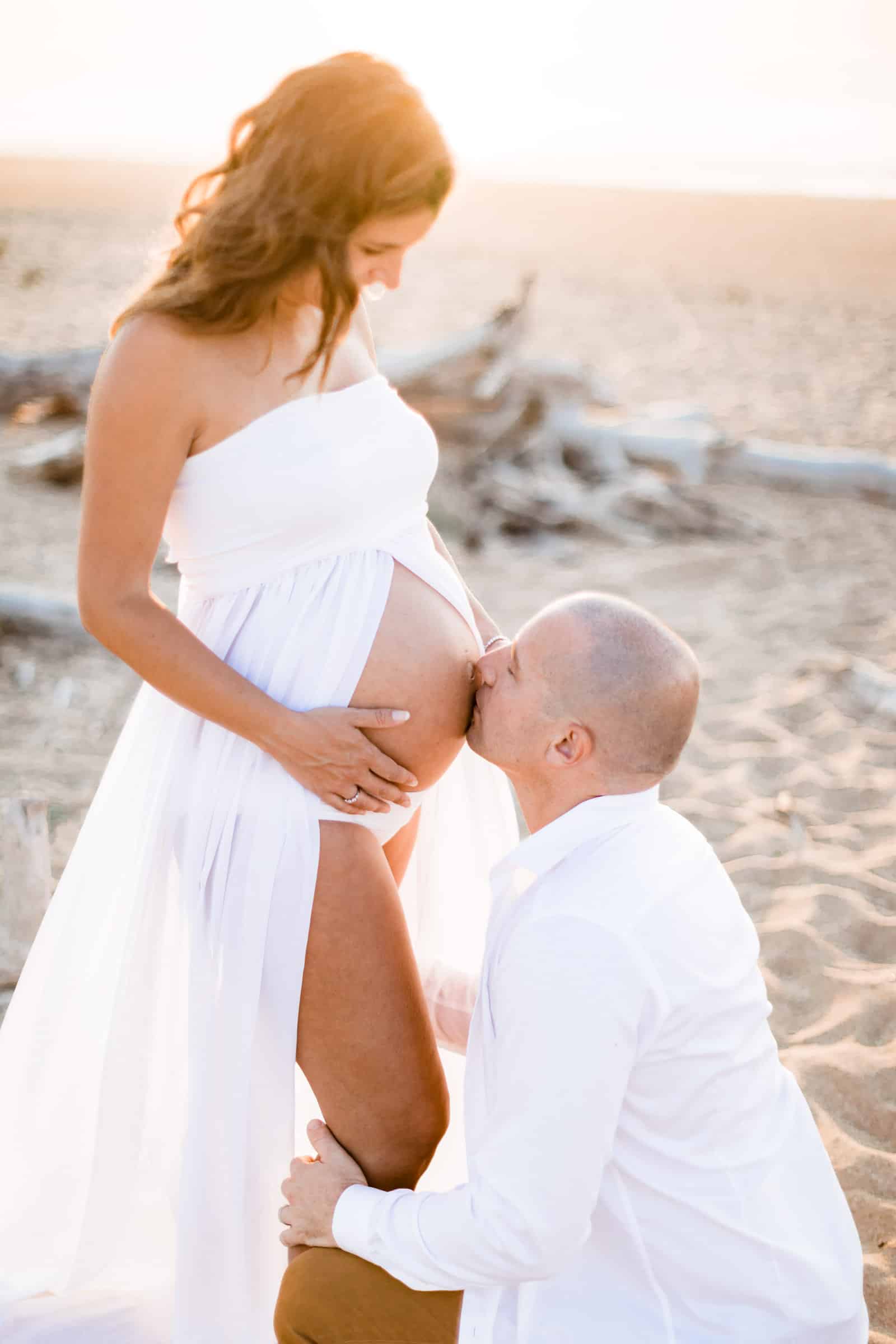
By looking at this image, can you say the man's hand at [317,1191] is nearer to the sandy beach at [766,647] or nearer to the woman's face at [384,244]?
the sandy beach at [766,647]

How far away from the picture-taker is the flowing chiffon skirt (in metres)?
1.81

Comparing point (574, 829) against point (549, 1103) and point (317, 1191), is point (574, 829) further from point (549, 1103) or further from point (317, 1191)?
point (317, 1191)

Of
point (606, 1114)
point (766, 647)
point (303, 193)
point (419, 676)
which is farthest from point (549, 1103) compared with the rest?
point (766, 647)

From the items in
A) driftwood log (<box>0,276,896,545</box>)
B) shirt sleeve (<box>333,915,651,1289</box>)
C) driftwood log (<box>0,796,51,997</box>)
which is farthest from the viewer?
driftwood log (<box>0,276,896,545</box>)

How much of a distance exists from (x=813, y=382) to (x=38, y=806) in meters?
11.2

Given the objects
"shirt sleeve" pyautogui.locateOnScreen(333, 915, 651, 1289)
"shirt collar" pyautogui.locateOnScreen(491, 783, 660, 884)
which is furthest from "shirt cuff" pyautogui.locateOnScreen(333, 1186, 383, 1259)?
"shirt collar" pyautogui.locateOnScreen(491, 783, 660, 884)

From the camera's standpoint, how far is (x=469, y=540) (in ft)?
22.6

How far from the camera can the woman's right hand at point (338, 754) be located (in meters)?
1.72

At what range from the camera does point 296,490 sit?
1737 millimetres

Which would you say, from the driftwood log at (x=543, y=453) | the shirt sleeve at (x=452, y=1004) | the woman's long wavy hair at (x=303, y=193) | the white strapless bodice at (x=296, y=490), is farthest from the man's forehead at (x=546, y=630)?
the driftwood log at (x=543, y=453)

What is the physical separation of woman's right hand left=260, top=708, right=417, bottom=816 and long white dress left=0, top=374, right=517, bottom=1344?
0.05 m

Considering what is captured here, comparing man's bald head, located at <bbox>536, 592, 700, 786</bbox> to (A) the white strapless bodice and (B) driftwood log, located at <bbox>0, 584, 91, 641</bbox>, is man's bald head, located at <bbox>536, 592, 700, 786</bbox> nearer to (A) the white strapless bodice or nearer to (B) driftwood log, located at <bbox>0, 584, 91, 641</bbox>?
(A) the white strapless bodice

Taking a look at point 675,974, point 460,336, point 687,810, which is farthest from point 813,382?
point 675,974

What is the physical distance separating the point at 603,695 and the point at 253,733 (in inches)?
22.2
